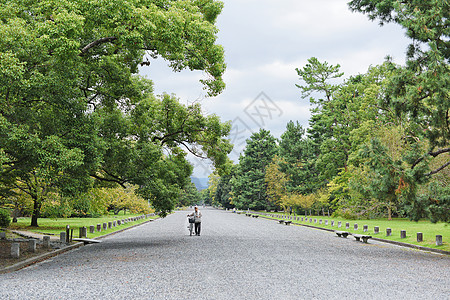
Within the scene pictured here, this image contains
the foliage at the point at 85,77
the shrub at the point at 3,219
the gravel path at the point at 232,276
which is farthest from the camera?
the shrub at the point at 3,219

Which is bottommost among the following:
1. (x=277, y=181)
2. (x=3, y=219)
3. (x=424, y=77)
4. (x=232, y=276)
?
(x=3, y=219)

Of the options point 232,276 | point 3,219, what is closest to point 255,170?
point 3,219

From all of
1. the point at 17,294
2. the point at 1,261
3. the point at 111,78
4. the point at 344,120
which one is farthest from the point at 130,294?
the point at 344,120

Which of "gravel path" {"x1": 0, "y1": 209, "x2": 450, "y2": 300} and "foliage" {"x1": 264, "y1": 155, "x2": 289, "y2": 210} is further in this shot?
"foliage" {"x1": 264, "y1": 155, "x2": 289, "y2": 210}

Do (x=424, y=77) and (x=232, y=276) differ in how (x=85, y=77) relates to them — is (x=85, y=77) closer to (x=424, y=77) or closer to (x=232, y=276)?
(x=232, y=276)

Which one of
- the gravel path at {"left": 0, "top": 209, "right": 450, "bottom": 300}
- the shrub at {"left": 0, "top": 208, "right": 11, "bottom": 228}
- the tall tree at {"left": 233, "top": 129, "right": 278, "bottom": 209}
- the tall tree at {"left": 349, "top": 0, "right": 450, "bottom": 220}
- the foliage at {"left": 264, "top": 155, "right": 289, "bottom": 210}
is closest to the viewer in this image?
the gravel path at {"left": 0, "top": 209, "right": 450, "bottom": 300}

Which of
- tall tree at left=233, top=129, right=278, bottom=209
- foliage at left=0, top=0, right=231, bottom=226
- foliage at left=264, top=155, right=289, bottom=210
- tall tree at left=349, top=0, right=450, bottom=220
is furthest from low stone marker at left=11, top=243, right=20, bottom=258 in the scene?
tall tree at left=233, top=129, right=278, bottom=209

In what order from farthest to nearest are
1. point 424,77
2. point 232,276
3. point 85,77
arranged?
point 85,77
point 424,77
point 232,276

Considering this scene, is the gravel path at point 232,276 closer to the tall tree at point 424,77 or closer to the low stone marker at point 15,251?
the low stone marker at point 15,251

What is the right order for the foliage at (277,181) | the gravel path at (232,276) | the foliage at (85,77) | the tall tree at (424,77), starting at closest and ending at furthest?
the gravel path at (232,276)
the foliage at (85,77)
the tall tree at (424,77)
the foliage at (277,181)

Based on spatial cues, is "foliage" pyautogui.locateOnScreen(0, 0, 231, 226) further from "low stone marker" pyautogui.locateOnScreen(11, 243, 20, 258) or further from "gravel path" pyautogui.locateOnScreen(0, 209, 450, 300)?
"gravel path" pyautogui.locateOnScreen(0, 209, 450, 300)

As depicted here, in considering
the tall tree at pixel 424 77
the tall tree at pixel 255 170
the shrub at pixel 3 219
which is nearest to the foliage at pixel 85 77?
the tall tree at pixel 424 77

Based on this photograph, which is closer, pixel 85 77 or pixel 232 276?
pixel 232 276

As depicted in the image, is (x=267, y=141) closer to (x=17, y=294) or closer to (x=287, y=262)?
(x=287, y=262)
